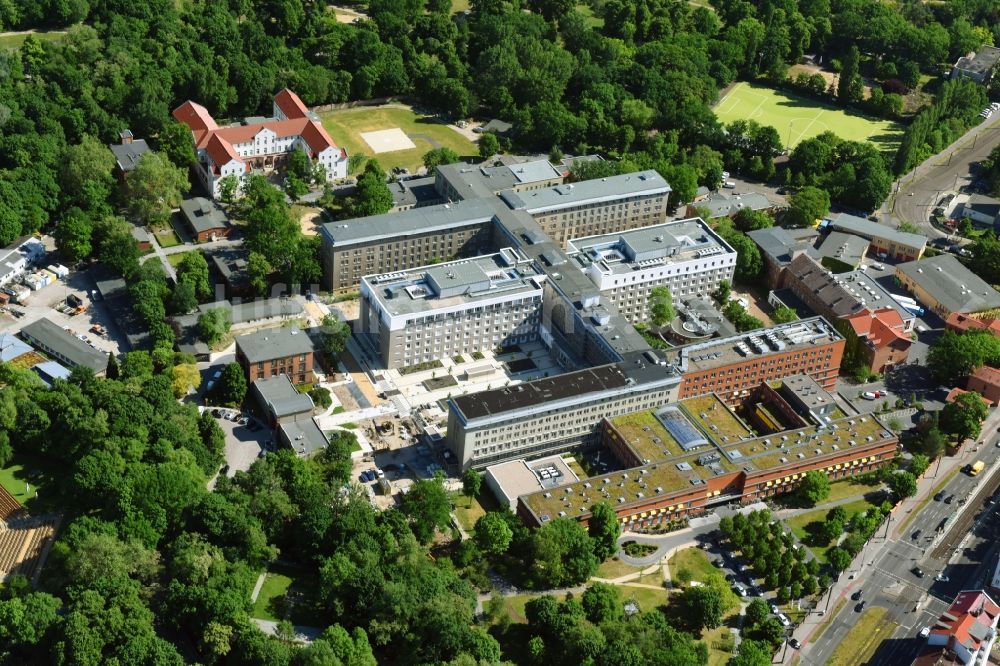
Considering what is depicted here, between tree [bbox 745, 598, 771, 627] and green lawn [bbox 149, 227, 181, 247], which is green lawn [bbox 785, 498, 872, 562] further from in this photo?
green lawn [bbox 149, 227, 181, 247]

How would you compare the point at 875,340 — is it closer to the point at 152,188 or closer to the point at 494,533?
the point at 494,533

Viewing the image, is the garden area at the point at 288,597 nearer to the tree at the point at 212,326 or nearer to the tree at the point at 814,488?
the tree at the point at 212,326

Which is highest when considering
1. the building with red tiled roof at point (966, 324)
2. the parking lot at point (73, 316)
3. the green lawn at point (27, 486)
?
the building with red tiled roof at point (966, 324)

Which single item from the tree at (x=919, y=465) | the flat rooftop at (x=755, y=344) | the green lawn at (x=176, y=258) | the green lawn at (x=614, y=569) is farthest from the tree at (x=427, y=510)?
the green lawn at (x=176, y=258)

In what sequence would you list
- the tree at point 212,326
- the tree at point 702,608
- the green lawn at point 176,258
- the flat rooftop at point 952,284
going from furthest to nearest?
the flat rooftop at point 952,284
the green lawn at point 176,258
the tree at point 212,326
the tree at point 702,608

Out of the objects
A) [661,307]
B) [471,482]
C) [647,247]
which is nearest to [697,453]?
[471,482]
